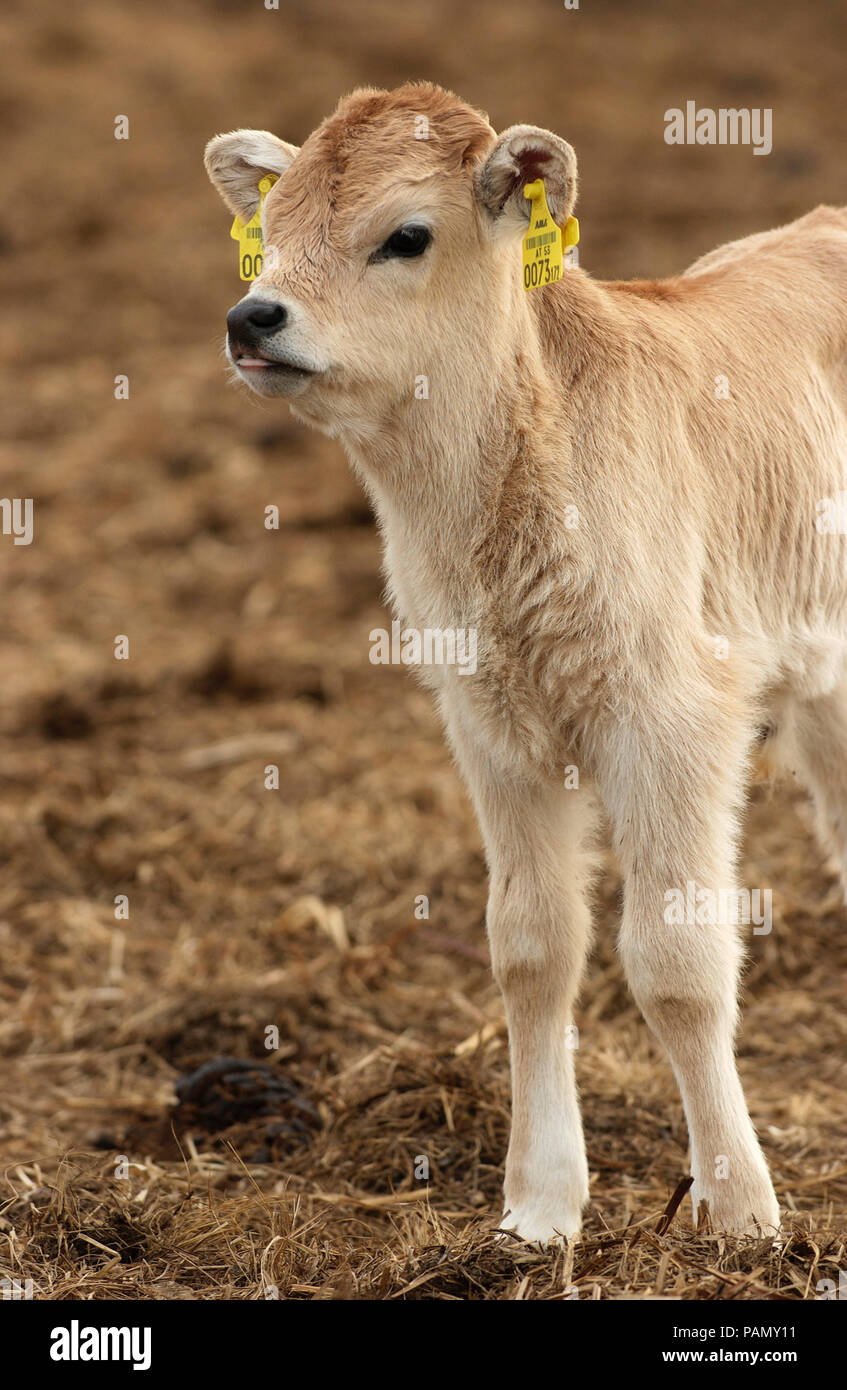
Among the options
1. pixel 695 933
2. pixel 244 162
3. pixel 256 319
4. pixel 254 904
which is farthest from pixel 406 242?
pixel 254 904

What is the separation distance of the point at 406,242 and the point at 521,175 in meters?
0.32

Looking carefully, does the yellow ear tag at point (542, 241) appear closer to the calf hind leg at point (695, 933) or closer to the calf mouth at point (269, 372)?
the calf mouth at point (269, 372)

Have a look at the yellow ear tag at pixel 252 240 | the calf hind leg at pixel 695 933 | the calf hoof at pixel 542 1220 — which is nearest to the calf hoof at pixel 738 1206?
the calf hind leg at pixel 695 933

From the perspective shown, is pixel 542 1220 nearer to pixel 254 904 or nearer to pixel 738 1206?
pixel 738 1206

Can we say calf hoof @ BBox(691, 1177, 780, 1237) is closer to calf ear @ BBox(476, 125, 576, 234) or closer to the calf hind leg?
the calf hind leg

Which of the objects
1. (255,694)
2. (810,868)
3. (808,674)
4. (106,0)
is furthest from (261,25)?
(808,674)

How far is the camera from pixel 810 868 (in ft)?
21.9

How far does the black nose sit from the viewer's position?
3701mm

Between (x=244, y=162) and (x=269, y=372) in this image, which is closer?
(x=269, y=372)

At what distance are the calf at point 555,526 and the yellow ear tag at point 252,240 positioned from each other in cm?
6

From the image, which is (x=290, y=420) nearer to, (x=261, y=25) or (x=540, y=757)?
(x=540, y=757)

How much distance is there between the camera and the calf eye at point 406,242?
3.84 m

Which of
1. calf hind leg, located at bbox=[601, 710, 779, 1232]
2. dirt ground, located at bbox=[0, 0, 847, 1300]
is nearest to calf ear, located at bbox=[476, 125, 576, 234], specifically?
dirt ground, located at bbox=[0, 0, 847, 1300]

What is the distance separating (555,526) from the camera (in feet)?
13.1
